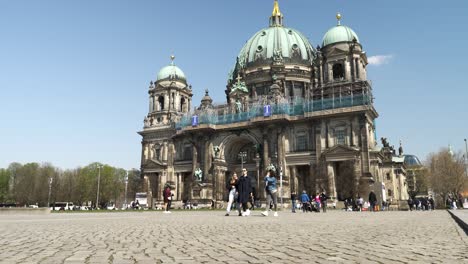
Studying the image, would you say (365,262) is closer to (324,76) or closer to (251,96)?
(324,76)

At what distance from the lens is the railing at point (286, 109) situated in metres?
59.9

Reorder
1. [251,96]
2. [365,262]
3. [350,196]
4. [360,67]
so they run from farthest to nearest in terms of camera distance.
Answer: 1. [251,96]
2. [360,67]
3. [350,196]
4. [365,262]

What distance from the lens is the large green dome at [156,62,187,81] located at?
81000 mm

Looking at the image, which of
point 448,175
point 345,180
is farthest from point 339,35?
point 448,175

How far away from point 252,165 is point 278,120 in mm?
9688

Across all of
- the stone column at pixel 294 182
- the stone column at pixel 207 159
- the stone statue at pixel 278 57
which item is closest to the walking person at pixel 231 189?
the stone column at pixel 294 182

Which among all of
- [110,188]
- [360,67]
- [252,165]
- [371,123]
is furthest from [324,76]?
[110,188]

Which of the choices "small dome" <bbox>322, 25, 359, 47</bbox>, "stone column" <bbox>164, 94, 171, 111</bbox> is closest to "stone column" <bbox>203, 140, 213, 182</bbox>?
"stone column" <bbox>164, 94, 171, 111</bbox>

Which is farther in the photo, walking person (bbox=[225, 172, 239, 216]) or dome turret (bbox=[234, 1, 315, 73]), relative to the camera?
dome turret (bbox=[234, 1, 315, 73])

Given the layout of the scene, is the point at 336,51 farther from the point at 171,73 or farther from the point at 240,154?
the point at 171,73

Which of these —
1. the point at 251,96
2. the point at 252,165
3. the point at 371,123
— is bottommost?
the point at 252,165

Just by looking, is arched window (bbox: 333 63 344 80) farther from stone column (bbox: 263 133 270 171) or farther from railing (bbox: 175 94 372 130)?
A: stone column (bbox: 263 133 270 171)

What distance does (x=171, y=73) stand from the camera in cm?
8119

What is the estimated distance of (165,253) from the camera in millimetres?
6094
